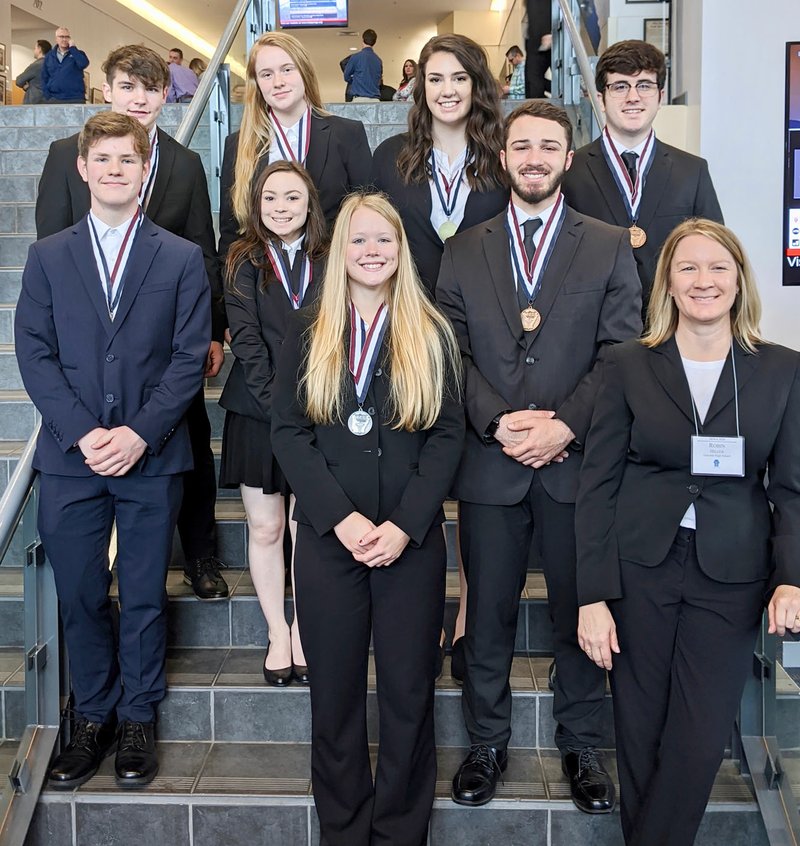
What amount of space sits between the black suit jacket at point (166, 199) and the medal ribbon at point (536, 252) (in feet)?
3.59

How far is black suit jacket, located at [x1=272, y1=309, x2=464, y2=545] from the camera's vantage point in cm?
240

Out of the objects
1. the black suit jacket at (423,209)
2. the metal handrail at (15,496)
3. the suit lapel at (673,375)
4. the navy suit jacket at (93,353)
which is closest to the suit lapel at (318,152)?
the black suit jacket at (423,209)

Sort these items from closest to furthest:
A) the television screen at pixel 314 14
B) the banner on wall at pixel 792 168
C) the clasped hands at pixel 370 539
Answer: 1. the clasped hands at pixel 370 539
2. the banner on wall at pixel 792 168
3. the television screen at pixel 314 14

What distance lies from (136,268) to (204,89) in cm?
217

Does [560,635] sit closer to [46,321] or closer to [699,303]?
[699,303]

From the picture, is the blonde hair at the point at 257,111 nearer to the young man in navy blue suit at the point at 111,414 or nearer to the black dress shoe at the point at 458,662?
the young man in navy blue suit at the point at 111,414

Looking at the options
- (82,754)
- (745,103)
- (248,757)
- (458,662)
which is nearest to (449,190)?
(458,662)

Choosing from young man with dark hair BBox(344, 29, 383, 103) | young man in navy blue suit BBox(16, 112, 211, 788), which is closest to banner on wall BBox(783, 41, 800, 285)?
young man in navy blue suit BBox(16, 112, 211, 788)

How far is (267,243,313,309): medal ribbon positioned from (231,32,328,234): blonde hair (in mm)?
257

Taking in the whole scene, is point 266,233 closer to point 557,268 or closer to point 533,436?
point 557,268

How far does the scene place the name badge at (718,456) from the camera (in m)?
2.12

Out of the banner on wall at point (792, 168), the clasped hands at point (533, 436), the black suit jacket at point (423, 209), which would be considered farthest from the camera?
the banner on wall at point (792, 168)

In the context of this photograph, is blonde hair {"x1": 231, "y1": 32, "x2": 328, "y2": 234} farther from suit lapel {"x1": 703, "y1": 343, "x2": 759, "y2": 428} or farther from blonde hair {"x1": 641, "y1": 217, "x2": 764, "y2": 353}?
suit lapel {"x1": 703, "y1": 343, "x2": 759, "y2": 428}

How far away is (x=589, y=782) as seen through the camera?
2.65 m
